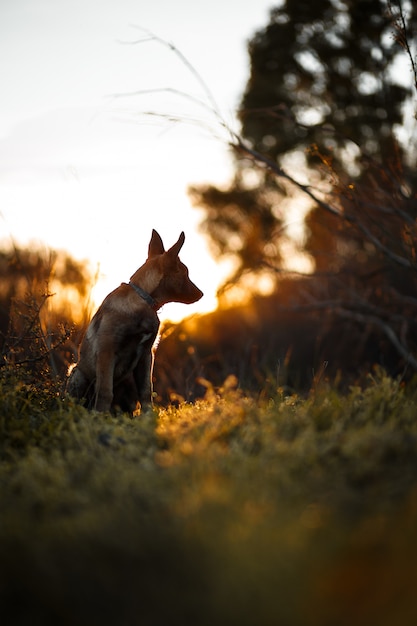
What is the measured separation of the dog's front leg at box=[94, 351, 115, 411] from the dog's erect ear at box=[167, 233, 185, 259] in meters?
1.04

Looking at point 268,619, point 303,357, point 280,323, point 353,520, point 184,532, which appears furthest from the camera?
point 280,323

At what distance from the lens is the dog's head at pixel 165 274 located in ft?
17.4

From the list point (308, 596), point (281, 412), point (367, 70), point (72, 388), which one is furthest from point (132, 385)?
point (367, 70)

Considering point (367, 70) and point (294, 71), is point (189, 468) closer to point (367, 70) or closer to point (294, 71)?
point (367, 70)

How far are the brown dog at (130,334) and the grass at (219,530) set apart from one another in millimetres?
1758

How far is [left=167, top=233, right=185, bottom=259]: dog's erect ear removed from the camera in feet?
17.2

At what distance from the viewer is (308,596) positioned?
6.02 ft

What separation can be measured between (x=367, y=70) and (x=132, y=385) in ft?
41.6

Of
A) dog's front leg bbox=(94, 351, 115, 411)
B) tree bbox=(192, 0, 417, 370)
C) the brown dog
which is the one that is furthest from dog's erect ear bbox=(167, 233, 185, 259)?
tree bbox=(192, 0, 417, 370)

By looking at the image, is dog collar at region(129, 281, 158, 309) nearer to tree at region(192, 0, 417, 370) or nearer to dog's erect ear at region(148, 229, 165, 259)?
dog's erect ear at region(148, 229, 165, 259)

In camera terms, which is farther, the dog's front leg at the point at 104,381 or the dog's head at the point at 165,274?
the dog's head at the point at 165,274

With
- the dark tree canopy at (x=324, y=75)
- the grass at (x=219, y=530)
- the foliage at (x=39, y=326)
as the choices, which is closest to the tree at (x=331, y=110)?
the dark tree canopy at (x=324, y=75)

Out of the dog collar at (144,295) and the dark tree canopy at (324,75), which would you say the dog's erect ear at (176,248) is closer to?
the dog collar at (144,295)

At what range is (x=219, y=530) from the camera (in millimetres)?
2094
